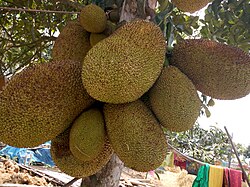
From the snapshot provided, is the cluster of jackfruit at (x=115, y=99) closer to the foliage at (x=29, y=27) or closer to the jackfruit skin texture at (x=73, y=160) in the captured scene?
the jackfruit skin texture at (x=73, y=160)

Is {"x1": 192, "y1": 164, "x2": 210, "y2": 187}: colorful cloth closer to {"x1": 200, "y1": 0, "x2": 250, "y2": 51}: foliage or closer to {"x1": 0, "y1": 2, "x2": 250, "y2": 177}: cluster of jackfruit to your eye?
{"x1": 200, "y1": 0, "x2": 250, "y2": 51}: foliage

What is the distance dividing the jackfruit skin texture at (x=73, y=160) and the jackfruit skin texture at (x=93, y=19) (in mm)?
321

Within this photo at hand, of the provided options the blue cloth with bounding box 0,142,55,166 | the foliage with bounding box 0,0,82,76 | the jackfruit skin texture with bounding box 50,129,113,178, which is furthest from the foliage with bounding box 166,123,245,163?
the jackfruit skin texture with bounding box 50,129,113,178

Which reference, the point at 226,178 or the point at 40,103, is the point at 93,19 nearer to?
the point at 40,103

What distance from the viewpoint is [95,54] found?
2.41 ft

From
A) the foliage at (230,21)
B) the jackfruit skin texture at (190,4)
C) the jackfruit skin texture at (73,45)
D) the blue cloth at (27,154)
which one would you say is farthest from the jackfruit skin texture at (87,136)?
the blue cloth at (27,154)

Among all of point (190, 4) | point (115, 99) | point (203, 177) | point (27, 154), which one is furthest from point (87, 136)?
point (27, 154)

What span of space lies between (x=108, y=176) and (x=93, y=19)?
444mm

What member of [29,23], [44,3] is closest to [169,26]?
[44,3]

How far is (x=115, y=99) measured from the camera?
72 centimetres

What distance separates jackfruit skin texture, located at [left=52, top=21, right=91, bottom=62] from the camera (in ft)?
3.22

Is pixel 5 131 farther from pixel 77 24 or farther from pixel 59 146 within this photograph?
pixel 77 24

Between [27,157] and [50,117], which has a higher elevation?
[50,117]

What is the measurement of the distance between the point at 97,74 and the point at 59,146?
0.81ft
